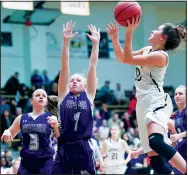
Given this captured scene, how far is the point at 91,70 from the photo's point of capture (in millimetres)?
6508

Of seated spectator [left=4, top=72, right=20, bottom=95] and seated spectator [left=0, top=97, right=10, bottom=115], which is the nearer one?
seated spectator [left=0, top=97, right=10, bottom=115]

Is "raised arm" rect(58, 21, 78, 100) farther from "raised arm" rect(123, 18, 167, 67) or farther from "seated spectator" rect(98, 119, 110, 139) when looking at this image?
"seated spectator" rect(98, 119, 110, 139)

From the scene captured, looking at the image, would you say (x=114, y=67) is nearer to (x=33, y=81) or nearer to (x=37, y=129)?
(x=33, y=81)

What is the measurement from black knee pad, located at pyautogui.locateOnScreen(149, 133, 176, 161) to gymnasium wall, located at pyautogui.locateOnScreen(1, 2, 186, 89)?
1611 centimetres

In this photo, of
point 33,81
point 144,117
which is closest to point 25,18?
point 33,81

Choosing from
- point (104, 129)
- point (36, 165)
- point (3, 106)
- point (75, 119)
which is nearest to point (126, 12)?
point (75, 119)

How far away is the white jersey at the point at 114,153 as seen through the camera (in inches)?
484

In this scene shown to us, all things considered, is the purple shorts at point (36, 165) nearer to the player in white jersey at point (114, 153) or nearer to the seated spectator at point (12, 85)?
the player in white jersey at point (114, 153)

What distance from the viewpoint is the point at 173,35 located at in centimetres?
581

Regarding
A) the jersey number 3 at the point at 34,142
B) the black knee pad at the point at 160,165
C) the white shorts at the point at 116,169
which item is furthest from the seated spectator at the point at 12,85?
the black knee pad at the point at 160,165

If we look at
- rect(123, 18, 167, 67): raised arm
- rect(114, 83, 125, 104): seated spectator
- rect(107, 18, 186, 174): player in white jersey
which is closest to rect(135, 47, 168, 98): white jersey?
rect(107, 18, 186, 174): player in white jersey

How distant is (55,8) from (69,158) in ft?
52.0

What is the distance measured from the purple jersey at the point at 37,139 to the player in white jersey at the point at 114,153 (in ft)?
17.9

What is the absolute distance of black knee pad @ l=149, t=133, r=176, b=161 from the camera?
5.31 m
